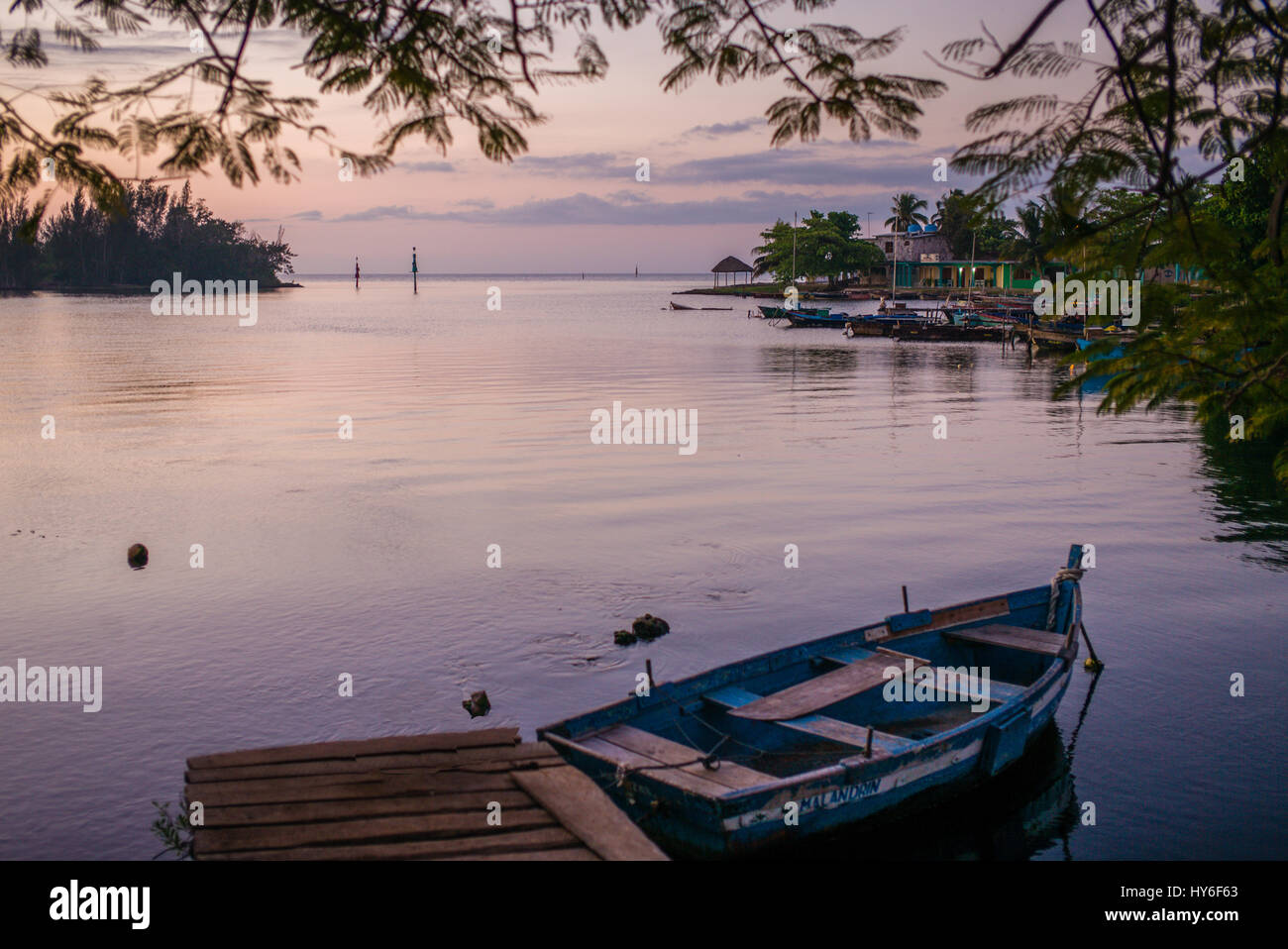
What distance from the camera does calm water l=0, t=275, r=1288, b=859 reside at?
1135 cm

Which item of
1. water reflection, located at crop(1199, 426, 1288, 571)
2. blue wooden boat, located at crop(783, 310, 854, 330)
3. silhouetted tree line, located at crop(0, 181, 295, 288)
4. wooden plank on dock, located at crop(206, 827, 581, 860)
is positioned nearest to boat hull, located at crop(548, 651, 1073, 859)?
wooden plank on dock, located at crop(206, 827, 581, 860)

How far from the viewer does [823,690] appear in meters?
10.9

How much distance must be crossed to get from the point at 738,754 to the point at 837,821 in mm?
1363

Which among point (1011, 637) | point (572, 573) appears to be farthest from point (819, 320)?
point (1011, 637)

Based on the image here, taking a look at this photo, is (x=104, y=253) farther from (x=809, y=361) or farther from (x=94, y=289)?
(x=809, y=361)

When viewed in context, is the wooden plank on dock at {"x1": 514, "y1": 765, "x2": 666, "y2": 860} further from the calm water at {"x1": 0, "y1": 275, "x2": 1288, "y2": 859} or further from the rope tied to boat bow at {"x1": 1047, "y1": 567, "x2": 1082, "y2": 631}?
the rope tied to boat bow at {"x1": 1047, "y1": 567, "x2": 1082, "y2": 631}

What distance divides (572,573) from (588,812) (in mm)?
9900

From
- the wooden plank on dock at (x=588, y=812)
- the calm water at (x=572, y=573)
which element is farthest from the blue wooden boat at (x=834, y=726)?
the calm water at (x=572, y=573)

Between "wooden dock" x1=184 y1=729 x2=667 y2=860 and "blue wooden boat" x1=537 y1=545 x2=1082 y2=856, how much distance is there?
65cm

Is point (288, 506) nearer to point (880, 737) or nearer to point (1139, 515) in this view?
point (880, 737)

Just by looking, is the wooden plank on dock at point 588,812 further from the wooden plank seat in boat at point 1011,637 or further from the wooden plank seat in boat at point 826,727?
the wooden plank seat in boat at point 1011,637
